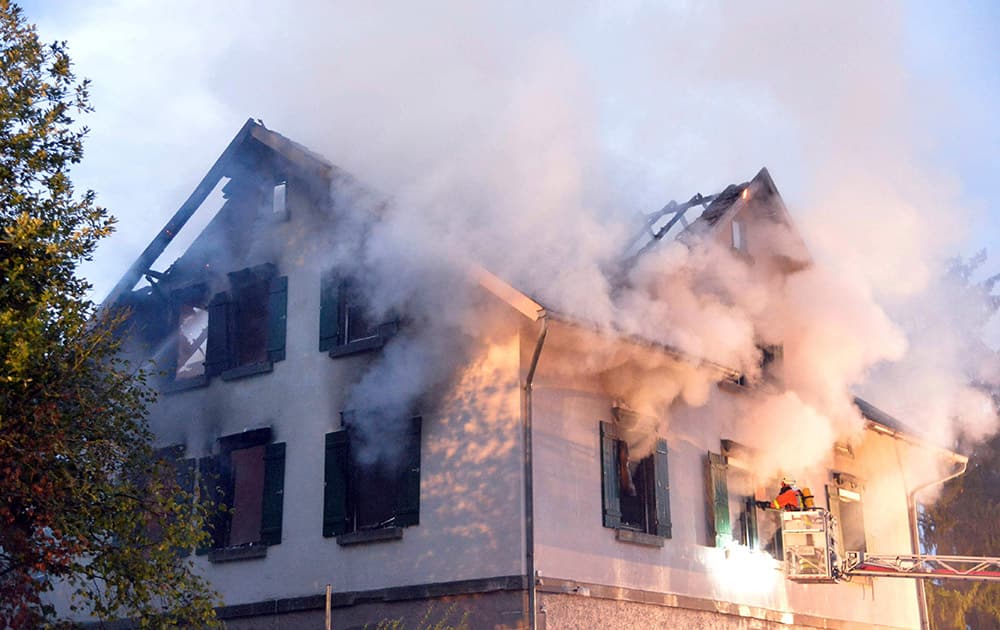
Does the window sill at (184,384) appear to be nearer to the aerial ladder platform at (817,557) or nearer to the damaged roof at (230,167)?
the damaged roof at (230,167)

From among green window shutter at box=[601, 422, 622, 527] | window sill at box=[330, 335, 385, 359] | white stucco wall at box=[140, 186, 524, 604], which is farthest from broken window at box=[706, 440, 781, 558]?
window sill at box=[330, 335, 385, 359]

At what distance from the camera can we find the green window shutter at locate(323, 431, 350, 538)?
1505 centimetres

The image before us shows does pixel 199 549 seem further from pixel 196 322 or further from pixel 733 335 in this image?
pixel 733 335

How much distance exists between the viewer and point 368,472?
15227mm

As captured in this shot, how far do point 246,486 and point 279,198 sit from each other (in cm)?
394

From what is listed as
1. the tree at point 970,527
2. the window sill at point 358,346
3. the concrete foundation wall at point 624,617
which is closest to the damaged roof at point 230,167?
the window sill at point 358,346

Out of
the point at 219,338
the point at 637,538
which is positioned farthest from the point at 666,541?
the point at 219,338

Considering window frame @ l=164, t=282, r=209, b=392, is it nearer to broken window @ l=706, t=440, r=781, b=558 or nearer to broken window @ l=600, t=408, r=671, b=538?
broken window @ l=600, t=408, r=671, b=538

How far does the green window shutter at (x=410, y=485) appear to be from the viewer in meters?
14.6

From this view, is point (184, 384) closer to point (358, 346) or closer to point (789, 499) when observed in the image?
point (358, 346)

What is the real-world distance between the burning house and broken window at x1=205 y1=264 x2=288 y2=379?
3 cm

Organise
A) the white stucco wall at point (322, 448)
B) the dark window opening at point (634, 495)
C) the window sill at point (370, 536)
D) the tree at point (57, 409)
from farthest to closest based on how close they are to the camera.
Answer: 1. the dark window opening at point (634, 495)
2. the window sill at point (370, 536)
3. the white stucco wall at point (322, 448)
4. the tree at point (57, 409)

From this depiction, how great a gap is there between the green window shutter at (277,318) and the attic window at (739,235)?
245 inches

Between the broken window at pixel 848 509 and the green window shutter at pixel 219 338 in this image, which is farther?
the broken window at pixel 848 509
